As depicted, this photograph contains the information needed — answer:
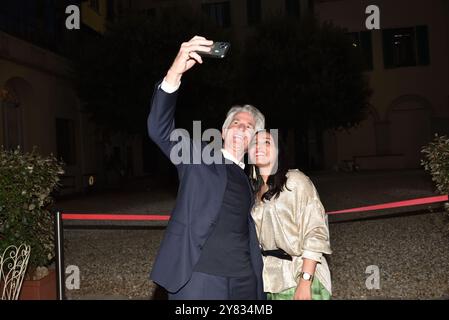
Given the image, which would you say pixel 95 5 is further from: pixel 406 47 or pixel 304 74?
pixel 406 47

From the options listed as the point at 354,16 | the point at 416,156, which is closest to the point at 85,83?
the point at 354,16

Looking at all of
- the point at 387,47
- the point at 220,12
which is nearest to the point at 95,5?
the point at 220,12

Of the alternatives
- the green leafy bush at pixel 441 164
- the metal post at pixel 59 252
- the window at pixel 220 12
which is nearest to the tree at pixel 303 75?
the window at pixel 220 12

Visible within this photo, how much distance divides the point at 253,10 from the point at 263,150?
2742 cm

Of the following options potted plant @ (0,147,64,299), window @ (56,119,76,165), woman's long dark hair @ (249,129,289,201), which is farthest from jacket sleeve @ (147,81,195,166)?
window @ (56,119,76,165)

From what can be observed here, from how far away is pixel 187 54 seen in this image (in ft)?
6.79

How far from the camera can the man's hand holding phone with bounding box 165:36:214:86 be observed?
205 centimetres

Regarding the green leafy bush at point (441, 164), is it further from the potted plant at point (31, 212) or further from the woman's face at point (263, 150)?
the potted plant at point (31, 212)

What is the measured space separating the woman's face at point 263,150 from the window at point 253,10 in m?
27.0

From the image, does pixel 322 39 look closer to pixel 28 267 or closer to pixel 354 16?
pixel 354 16

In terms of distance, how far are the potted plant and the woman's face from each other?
9.28 feet

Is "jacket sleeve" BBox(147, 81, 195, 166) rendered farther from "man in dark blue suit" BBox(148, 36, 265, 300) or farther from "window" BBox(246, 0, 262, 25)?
"window" BBox(246, 0, 262, 25)

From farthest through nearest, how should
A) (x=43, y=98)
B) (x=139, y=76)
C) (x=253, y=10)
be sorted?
1. (x=253, y=10)
2. (x=43, y=98)
3. (x=139, y=76)
